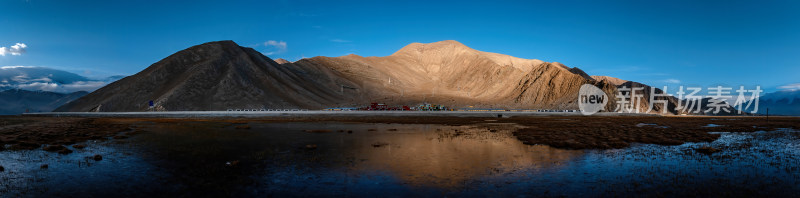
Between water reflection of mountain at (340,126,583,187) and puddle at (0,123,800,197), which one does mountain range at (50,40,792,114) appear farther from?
water reflection of mountain at (340,126,583,187)

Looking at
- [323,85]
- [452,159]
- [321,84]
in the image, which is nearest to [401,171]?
[452,159]

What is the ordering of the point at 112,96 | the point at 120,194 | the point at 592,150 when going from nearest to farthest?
the point at 120,194 < the point at 592,150 < the point at 112,96

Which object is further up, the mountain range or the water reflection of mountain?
the mountain range

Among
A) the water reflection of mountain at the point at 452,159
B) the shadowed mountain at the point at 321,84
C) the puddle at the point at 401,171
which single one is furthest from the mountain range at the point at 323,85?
the water reflection of mountain at the point at 452,159

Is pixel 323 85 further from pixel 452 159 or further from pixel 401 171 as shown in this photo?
pixel 401 171

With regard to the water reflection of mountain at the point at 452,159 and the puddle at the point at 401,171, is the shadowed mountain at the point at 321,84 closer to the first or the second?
the puddle at the point at 401,171

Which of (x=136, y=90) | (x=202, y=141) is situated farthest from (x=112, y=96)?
(x=202, y=141)

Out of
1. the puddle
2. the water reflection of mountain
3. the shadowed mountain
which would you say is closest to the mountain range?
the shadowed mountain

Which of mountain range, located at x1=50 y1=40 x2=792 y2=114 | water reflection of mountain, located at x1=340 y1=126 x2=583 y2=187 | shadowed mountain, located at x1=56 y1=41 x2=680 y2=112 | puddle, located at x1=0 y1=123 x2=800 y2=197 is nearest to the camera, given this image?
puddle, located at x1=0 y1=123 x2=800 y2=197

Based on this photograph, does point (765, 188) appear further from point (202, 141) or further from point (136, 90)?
point (136, 90)

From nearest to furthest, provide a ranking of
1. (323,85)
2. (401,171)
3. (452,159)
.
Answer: (401,171)
(452,159)
(323,85)

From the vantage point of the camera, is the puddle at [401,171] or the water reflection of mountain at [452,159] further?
the water reflection of mountain at [452,159]
